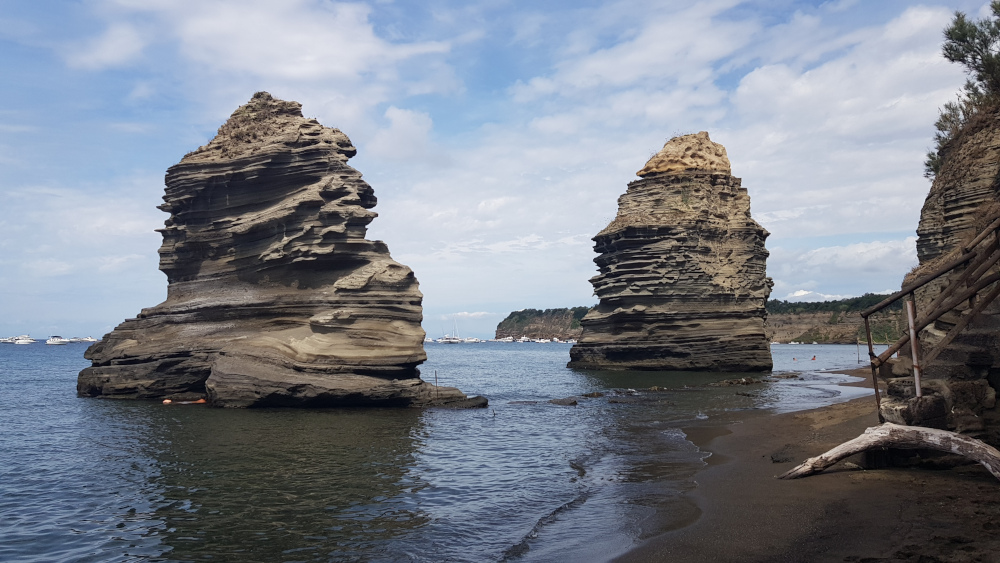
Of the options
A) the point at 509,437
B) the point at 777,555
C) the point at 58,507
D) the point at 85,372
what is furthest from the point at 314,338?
the point at 777,555

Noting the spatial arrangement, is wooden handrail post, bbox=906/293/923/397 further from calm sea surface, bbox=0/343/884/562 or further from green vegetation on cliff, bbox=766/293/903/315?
green vegetation on cliff, bbox=766/293/903/315

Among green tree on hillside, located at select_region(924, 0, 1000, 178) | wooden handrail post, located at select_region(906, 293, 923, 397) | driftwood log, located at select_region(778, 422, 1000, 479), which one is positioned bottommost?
driftwood log, located at select_region(778, 422, 1000, 479)

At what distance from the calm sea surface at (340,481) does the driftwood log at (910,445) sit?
8.93ft

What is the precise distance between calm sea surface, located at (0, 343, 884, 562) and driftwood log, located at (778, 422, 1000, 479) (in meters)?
2.72

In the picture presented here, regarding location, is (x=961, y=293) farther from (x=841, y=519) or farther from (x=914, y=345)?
(x=841, y=519)

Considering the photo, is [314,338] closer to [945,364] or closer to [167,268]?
[167,268]

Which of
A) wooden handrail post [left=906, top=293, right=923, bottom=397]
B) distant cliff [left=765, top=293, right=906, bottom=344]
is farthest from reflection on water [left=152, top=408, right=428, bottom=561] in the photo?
distant cliff [left=765, top=293, right=906, bottom=344]

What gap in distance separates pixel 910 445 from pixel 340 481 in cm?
1238

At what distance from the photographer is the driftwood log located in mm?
10367

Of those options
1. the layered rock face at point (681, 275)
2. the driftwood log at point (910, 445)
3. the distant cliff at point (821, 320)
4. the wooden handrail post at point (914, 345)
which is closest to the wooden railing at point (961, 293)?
the wooden handrail post at point (914, 345)

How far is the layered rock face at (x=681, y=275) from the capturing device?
54.2 metres

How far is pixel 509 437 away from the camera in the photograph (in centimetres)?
2320

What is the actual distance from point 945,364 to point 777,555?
5.83 meters

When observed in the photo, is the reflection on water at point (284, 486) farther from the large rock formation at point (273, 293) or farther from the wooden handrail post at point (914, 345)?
the wooden handrail post at point (914, 345)
